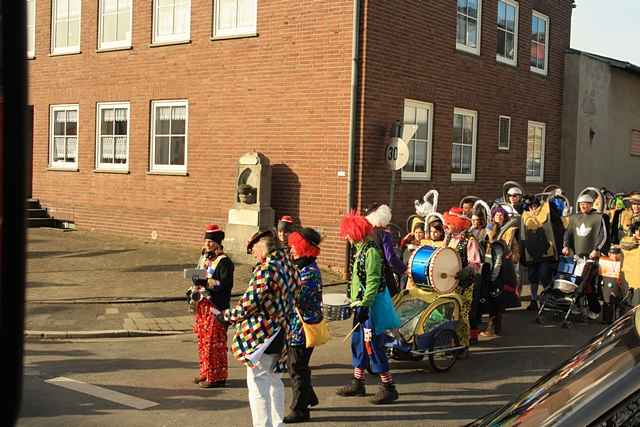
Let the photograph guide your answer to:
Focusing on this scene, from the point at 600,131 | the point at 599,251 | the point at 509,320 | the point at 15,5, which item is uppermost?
the point at 600,131

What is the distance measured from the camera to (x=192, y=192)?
1770cm

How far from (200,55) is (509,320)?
31.5ft

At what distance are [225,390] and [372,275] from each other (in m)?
1.90

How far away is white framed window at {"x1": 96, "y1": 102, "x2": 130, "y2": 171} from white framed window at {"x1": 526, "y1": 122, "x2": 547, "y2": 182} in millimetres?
10864

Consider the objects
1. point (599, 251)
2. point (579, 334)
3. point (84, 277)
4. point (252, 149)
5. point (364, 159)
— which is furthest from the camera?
point (252, 149)

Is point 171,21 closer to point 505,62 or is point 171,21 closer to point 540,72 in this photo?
point 505,62

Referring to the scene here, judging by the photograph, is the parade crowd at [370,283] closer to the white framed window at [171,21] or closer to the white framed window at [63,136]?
the white framed window at [171,21]

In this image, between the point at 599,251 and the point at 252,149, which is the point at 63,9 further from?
the point at 599,251

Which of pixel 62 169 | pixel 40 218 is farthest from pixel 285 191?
pixel 40 218

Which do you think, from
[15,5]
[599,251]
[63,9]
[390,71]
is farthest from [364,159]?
[15,5]

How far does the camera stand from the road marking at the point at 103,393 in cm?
713

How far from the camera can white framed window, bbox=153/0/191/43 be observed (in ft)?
59.0

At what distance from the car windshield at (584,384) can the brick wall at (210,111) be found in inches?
473

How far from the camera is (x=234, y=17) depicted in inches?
673
